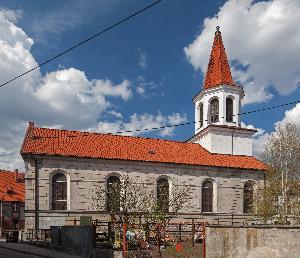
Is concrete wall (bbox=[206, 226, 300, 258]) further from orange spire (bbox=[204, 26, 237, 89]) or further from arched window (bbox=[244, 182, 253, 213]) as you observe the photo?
orange spire (bbox=[204, 26, 237, 89])

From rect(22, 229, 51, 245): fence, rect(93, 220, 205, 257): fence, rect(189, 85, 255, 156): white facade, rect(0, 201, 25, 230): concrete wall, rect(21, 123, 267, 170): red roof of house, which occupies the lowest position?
rect(0, 201, 25, 230): concrete wall

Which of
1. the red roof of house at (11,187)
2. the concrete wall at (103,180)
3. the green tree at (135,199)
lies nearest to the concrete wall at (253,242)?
the green tree at (135,199)

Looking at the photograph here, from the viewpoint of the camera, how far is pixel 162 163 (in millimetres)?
37000

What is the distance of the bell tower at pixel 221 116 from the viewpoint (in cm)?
4097

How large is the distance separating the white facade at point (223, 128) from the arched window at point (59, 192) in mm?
14728

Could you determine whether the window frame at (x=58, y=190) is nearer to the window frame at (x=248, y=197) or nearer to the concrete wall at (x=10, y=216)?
the window frame at (x=248, y=197)

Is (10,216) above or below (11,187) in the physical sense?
below

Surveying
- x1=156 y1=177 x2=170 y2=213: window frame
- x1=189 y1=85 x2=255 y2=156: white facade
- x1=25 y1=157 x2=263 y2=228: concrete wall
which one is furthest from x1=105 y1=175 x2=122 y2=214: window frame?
x1=189 y1=85 x2=255 y2=156: white facade

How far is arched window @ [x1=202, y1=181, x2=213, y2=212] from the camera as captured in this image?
38219mm

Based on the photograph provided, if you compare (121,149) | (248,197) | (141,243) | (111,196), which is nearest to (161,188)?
(121,149)

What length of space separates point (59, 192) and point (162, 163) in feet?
30.1

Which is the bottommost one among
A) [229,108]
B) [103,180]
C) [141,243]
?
[141,243]

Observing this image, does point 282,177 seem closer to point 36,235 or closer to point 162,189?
point 162,189

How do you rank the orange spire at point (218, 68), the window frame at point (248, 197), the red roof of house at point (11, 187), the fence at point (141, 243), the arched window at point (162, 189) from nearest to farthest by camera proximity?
the fence at point (141, 243), the arched window at point (162, 189), the window frame at point (248, 197), the orange spire at point (218, 68), the red roof of house at point (11, 187)
